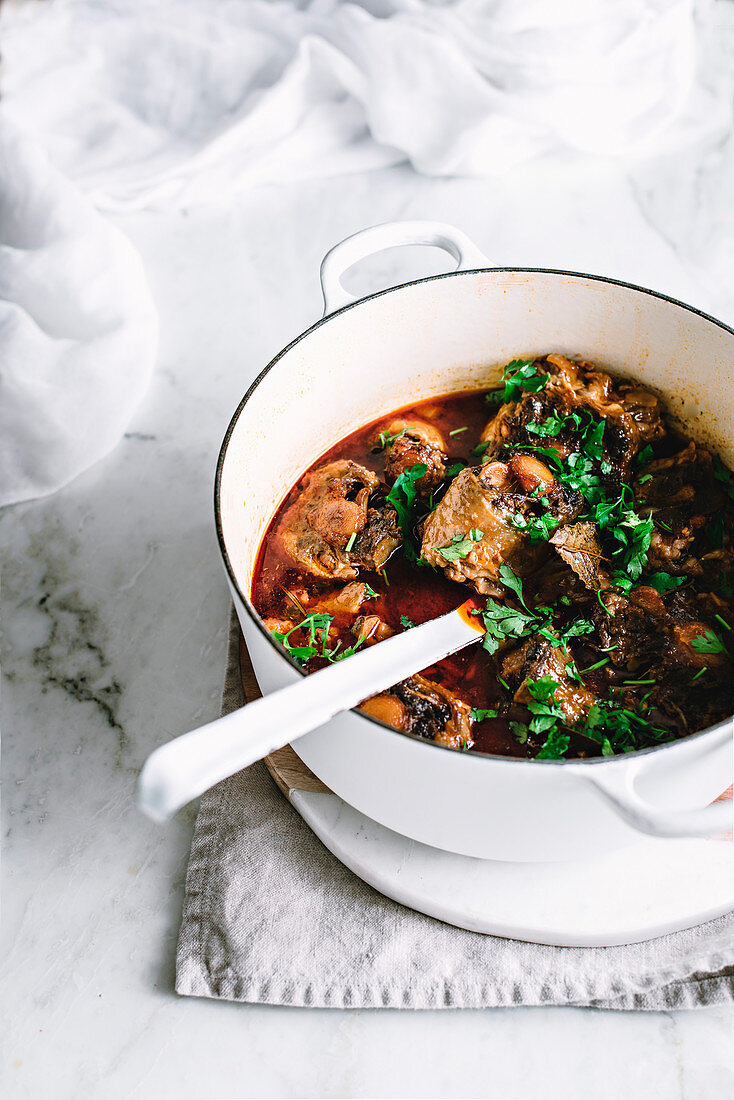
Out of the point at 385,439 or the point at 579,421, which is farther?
the point at 385,439

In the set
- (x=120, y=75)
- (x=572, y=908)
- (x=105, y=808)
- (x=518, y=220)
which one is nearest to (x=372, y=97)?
(x=518, y=220)

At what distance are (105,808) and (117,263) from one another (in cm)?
165

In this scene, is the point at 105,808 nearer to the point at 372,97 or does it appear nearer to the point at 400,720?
the point at 400,720

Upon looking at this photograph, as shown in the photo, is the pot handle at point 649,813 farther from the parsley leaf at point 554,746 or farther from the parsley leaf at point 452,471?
the parsley leaf at point 452,471

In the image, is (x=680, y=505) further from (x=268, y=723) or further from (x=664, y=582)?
(x=268, y=723)

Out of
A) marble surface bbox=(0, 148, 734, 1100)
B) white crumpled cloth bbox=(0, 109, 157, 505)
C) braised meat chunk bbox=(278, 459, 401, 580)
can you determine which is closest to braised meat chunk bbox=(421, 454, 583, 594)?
braised meat chunk bbox=(278, 459, 401, 580)

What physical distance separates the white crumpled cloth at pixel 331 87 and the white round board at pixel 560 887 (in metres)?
2.44

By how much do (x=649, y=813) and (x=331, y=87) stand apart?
113 inches

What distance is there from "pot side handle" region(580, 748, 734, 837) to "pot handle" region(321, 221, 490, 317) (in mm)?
1268

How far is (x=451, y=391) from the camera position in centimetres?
260

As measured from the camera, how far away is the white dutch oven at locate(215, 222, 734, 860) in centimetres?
146

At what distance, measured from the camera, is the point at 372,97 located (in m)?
3.30

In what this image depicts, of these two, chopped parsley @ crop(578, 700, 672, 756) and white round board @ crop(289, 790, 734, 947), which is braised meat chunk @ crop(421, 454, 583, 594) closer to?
chopped parsley @ crop(578, 700, 672, 756)

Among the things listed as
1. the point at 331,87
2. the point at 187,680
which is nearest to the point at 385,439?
the point at 187,680
